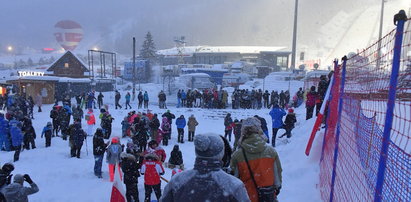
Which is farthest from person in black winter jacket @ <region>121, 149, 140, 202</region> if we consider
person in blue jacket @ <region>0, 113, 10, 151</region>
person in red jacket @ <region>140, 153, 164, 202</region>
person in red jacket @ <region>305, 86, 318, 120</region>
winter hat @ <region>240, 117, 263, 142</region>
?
person in red jacket @ <region>305, 86, 318, 120</region>

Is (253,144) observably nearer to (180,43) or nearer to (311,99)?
(311,99)

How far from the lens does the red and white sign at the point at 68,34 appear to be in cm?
8997

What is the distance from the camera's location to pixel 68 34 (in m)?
90.7

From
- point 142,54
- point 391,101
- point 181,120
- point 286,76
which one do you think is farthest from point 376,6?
point 391,101

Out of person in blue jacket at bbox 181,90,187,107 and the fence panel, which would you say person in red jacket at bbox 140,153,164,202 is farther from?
person in blue jacket at bbox 181,90,187,107

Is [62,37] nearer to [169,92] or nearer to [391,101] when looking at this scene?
[169,92]

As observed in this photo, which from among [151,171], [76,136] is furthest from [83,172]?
[151,171]

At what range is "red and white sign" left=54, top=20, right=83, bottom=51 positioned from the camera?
89975 mm

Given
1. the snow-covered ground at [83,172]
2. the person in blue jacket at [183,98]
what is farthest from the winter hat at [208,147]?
the person in blue jacket at [183,98]

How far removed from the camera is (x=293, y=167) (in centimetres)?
746

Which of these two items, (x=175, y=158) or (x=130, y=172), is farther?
(x=175, y=158)

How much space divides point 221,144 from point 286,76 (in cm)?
3391

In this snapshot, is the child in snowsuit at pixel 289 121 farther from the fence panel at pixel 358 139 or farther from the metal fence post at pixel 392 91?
the metal fence post at pixel 392 91

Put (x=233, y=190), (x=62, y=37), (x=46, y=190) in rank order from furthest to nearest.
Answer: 1. (x=62, y=37)
2. (x=46, y=190)
3. (x=233, y=190)
